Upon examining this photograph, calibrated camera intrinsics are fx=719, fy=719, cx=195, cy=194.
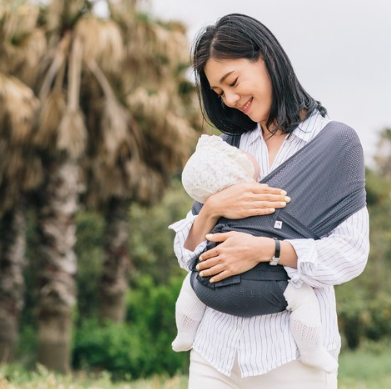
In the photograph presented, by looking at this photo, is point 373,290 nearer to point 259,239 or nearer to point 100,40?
point 100,40

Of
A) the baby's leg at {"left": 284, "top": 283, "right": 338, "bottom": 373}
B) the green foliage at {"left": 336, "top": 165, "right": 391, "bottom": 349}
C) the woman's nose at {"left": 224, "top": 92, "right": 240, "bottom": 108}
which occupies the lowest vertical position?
the green foliage at {"left": 336, "top": 165, "right": 391, "bottom": 349}

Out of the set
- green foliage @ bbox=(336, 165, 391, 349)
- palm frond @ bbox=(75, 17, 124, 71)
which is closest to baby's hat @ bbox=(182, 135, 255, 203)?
palm frond @ bbox=(75, 17, 124, 71)

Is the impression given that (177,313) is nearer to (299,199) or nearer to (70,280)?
(299,199)

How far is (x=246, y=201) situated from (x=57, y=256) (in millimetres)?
12025

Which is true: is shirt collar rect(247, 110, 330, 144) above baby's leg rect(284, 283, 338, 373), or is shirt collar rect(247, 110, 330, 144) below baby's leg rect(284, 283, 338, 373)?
above

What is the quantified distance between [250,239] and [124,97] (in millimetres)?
13093

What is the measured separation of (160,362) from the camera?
620 inches

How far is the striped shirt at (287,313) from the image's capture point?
213 centimetres

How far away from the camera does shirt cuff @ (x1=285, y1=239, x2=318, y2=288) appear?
2094mm

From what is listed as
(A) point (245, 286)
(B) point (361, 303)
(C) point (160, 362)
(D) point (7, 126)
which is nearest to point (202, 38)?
(A) point (245, 286)

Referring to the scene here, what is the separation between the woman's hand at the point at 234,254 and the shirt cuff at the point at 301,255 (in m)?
0.07

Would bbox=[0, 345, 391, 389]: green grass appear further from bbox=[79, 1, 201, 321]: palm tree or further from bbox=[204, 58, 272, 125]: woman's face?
bbox=[79, 1, 201, 321]: palm tree

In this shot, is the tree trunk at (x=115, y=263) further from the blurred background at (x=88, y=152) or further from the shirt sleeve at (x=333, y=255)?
the shirt sleeve at (x=333, y=255)

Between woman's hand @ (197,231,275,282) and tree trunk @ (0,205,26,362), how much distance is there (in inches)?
595
